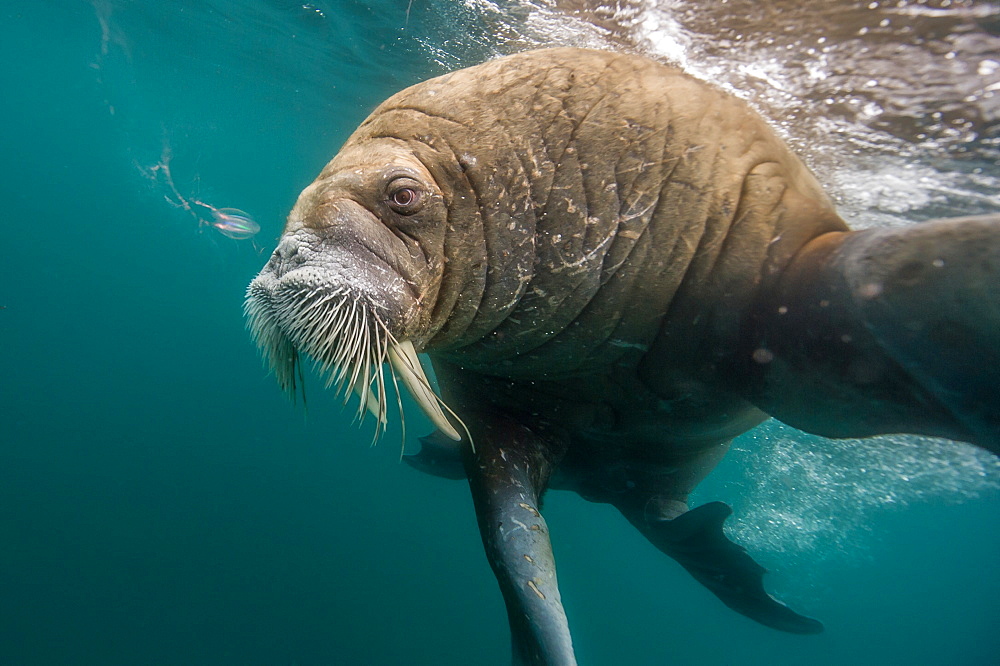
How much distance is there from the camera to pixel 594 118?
2811 millimetres

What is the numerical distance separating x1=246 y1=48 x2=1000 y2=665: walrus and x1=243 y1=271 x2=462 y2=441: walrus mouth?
12 mm

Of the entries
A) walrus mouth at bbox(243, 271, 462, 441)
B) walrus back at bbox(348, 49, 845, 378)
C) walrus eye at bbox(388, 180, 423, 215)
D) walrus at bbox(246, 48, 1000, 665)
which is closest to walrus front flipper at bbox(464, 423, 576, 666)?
walrus at bbox(246, 48, 1000, 665)

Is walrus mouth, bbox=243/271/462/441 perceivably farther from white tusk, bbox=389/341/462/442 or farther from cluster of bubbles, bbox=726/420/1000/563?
cluster of bubbles, bbox=726/420/1000/563

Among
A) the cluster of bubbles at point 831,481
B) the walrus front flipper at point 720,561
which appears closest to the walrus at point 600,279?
the walrus front flipper at point 720,561

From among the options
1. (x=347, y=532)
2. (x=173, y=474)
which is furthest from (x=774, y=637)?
(x=173, y=474)

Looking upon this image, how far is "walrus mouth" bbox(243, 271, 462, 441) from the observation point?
7.42 ft

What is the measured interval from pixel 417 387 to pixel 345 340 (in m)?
0.36

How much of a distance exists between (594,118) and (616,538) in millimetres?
33360

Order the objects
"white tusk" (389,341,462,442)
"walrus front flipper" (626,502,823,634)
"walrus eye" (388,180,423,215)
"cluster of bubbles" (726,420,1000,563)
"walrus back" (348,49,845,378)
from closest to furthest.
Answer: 1. "white tusk" (389,341,462,442)
2. "walrus eye" (388,180,423,215)
3. "walrus back" (348,49,845,378)
4. "walrus front flipper" (626,502,823,634)
5. "cluster of bubbles" (726,420,1000,563)

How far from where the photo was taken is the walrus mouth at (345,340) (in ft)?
7.42

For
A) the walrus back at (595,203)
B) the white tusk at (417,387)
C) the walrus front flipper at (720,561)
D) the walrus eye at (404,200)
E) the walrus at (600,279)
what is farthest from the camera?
the walrus front flipper at (720,561)

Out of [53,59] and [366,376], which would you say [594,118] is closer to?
[366,376]

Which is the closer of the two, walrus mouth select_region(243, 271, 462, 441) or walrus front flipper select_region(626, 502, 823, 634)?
walrus mouth select_region(243, 271, 462, 441)

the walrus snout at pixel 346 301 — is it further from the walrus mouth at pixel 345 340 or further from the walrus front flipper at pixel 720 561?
the walrus front flipper at pixel 720 561
